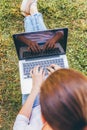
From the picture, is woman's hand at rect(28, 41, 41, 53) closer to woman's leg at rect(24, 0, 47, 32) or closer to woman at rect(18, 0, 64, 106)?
woman at rect(18, 0, 64, 106)

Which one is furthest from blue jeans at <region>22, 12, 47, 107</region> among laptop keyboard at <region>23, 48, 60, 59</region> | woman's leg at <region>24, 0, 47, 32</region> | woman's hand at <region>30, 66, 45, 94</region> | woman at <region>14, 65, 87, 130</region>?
woman at <region>14, 65, 87, 130</region>

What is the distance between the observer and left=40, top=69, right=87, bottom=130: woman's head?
1354 mm

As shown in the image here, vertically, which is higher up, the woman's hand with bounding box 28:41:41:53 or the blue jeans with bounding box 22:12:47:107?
the blue jeans with bounding box 22:12:47:107

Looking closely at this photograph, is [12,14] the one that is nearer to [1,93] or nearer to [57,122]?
[1,93]

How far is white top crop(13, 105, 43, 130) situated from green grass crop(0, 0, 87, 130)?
772mm

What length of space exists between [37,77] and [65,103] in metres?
0.90

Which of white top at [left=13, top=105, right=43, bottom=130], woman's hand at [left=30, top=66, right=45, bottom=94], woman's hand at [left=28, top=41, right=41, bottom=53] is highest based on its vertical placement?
woman's hand at [left=28, top=41, right=41, bottom=53]

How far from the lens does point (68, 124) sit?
135 cm

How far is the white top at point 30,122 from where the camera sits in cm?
184

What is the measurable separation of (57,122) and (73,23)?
2155 mm

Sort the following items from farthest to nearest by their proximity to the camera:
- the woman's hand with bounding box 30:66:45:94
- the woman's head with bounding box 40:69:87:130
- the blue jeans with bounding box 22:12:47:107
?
the blue jeans with bounding box 22:12:47:107, the woman's hand with bounding box 30:66:45:94, the woman's head with bounding box 40:69:87:130

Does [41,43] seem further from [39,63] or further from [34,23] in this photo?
[34,23]

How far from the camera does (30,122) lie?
1.90 m

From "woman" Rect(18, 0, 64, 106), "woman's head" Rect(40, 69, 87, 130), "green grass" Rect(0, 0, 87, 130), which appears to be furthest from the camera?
"green grass" Rect(0, 0, 87, 130)
